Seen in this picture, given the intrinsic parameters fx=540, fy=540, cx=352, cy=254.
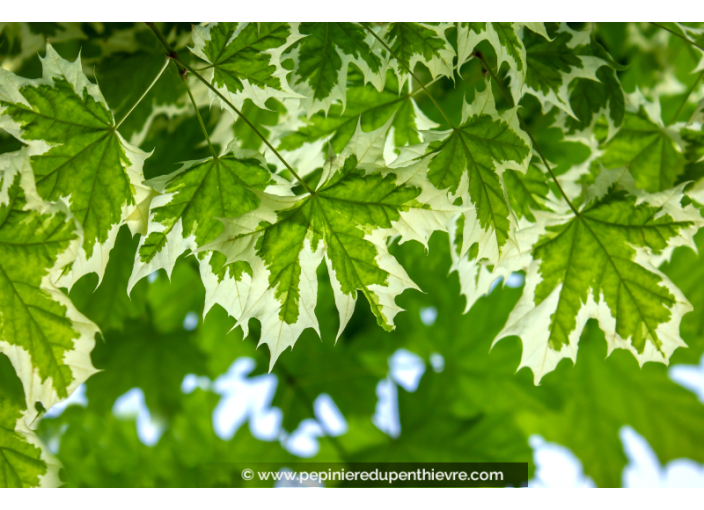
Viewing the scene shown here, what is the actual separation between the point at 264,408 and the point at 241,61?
1.06 metres

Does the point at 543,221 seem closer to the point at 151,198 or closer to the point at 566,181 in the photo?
the point at 566,181

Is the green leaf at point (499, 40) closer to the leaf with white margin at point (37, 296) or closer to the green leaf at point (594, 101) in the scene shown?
the green leaf at point (594, 101)

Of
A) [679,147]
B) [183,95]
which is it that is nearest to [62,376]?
[183,95]

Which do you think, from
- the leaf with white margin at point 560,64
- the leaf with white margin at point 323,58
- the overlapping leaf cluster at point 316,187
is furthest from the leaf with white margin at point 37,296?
the leaf with white margin at point 560,64

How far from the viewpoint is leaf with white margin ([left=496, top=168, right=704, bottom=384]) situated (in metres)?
0.70

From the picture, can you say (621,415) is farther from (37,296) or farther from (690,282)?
(37,296)

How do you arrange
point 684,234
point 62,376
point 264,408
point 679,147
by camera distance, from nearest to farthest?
1. point 62,376
2. point 684,234
3. point 679,147
4. point 264,408

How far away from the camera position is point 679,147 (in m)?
0.85

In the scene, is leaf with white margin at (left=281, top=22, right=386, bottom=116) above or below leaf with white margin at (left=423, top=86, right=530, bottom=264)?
above

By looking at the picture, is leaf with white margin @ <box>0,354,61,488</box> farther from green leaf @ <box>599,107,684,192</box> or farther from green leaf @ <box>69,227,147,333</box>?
green leaf @ <box>599,107,684,192</box>

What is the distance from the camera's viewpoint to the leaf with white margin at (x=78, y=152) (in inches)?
22.5

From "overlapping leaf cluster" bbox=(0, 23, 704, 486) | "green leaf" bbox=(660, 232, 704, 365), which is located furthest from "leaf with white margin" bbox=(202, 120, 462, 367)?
"green leaf" bbox=(660, 232, 704, 365)

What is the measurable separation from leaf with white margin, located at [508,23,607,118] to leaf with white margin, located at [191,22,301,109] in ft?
1.08

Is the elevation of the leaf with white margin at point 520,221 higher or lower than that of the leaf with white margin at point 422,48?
lower
